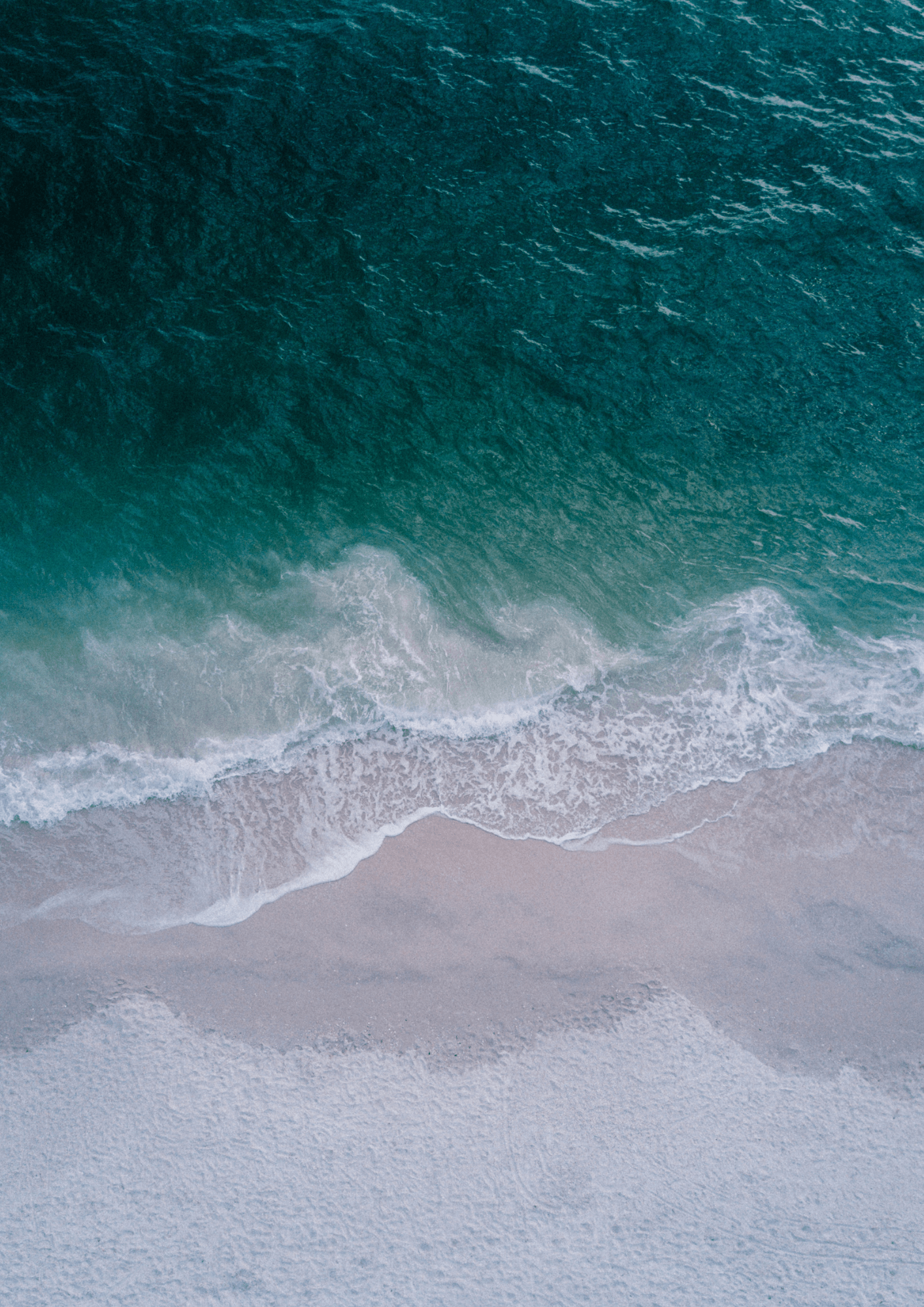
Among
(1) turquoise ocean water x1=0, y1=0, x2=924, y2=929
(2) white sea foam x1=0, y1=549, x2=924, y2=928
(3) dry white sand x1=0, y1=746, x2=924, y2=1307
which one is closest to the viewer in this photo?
(3) dry white sand x1=0, y1=746, x2=924, y2=1307

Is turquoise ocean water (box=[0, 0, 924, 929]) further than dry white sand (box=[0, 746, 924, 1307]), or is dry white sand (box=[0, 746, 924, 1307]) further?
turquoise ocean water (box=[0, 0, 924, 929])

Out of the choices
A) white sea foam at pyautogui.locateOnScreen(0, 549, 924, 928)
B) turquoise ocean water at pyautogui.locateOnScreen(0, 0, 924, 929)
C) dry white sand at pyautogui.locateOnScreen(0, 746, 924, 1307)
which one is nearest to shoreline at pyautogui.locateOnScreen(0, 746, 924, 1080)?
dry white sand at pyautogui.locateOnScreen(0, 746, 924, 1307)

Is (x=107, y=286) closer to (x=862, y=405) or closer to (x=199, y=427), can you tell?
(x=199, y=427)

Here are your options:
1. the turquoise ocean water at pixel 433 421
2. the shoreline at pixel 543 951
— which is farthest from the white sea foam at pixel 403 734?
the shoreline at pixel 543 951

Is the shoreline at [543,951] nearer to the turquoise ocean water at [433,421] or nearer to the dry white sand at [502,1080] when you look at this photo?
the dry white sand at [502,1080]

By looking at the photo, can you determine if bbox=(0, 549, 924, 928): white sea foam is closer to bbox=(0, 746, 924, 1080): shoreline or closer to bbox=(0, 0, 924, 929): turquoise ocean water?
bbox=(0, 0, 924, 929): turquoise ocean water

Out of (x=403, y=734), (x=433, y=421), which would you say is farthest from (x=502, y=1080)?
(x=433, y=421)

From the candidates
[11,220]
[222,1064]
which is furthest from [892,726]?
[11,220]

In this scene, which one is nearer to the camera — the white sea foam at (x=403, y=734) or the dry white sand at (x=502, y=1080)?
the dry white sand at (x=502, y=1080)
